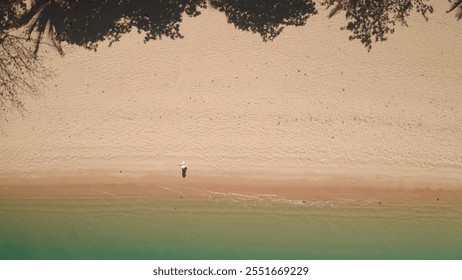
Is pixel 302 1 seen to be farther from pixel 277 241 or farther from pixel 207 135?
pixel 277 241

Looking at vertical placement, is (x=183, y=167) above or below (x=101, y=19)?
below

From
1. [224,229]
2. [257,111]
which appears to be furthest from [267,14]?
[224,229]

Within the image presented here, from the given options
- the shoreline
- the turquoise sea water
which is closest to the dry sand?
the shoreline

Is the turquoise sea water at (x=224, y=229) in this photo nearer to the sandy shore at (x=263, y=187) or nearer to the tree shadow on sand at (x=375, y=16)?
the sandy shore at (x=263, y=187)

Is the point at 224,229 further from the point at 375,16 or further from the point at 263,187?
the point at 375,16
